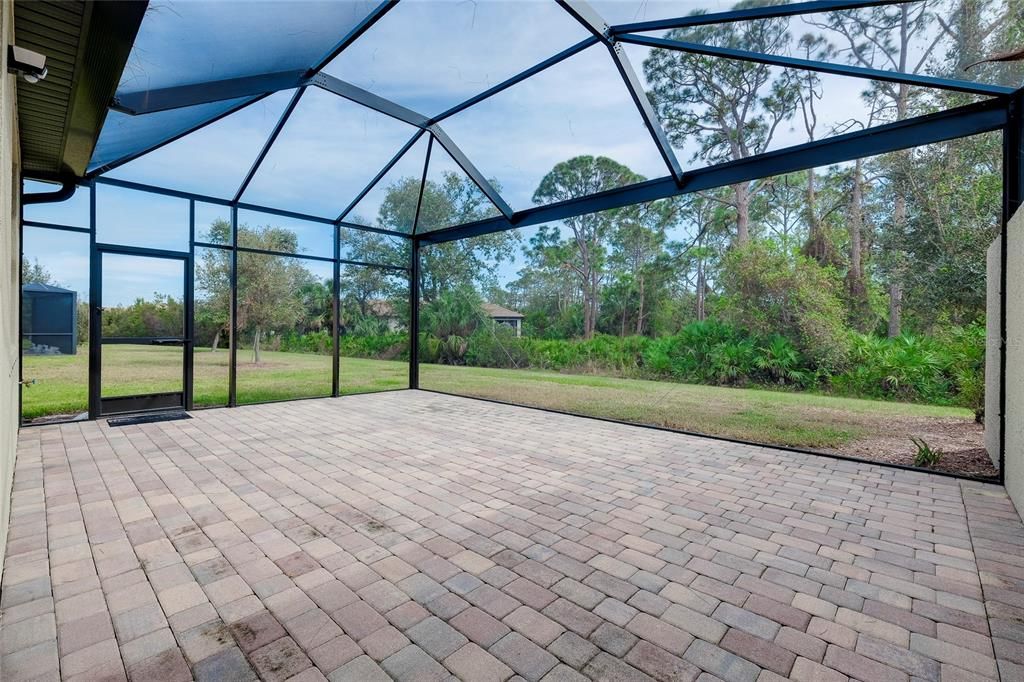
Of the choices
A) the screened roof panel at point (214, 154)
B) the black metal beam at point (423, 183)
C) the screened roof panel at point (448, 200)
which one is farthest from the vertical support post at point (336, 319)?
the screened roof panel at point (214, 154)

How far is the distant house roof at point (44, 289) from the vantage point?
5.07 metres

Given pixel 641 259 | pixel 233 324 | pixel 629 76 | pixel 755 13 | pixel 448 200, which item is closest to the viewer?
pixel 755 13

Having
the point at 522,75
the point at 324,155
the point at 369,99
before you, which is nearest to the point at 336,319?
the point at 324,155

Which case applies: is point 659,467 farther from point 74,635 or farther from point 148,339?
point 148,339

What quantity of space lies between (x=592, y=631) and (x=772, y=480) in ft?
8.68

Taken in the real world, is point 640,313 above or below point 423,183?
below

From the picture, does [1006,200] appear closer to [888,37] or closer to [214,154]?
[888,37]

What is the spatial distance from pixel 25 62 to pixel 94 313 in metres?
4.28

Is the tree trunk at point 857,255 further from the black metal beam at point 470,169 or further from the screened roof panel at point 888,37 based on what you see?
the black metal beam at point 470,169

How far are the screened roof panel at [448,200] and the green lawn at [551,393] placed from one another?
306cm

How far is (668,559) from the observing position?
236cm

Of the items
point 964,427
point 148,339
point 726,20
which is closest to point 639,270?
point 964,427

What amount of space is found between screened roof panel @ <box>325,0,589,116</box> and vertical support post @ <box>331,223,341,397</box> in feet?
9.99

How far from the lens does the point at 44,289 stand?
17.0ft
